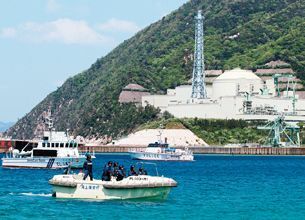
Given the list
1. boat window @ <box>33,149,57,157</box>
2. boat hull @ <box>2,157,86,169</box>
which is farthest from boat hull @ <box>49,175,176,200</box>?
boat window @ <box>33,149,57,157</box>

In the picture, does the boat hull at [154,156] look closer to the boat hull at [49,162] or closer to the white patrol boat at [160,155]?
the white patrol boat at [160,155]

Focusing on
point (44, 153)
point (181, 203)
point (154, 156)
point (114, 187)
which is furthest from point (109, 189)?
point (154, 156)

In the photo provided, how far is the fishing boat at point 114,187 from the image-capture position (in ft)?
234

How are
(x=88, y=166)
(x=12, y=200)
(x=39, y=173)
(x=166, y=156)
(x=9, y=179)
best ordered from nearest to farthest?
1. (x=88, y=166)
2. (x=12, y=200)
3. (x=9, y=179)
4. (x=39, y=173)
5. (x=166, y=156)

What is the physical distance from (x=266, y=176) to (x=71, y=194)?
5171cm

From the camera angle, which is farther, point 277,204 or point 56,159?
point 56,159

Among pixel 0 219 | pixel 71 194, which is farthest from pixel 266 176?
pixel 0 219

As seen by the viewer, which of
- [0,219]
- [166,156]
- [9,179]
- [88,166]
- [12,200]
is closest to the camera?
[0,219]

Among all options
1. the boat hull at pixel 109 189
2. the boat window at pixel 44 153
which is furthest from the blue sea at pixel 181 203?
the boat window at pixel 44 153

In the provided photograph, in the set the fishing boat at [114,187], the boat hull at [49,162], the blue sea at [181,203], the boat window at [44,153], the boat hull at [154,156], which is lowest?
the blue sea at [181,203]

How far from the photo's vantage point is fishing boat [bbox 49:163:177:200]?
71.2 m

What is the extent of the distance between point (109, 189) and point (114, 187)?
1.81 feet

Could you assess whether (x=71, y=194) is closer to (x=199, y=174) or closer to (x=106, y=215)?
(x=106, y=215)

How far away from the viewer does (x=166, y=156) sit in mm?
175375
